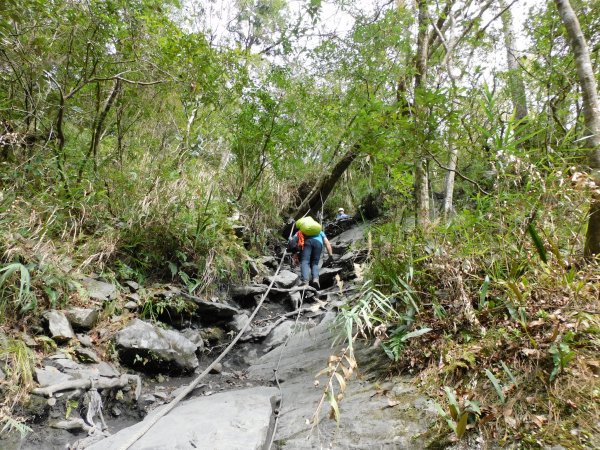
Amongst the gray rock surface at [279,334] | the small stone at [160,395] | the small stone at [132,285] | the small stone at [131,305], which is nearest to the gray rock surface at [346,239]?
the gray rock surface at [279,334]

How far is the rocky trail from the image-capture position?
201 centimetres

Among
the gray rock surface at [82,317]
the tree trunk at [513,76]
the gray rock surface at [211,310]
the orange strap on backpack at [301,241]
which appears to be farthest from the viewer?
the tree trunk at [513,76]

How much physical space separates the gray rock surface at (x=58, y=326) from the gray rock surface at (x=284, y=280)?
3331mm

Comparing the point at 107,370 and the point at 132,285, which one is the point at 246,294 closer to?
the point at 132,285

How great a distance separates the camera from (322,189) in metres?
9.12

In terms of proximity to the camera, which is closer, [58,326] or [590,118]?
[590,118]

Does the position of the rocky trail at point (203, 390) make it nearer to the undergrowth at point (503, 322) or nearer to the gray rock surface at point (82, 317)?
the gray rock surface at point (82, 317)

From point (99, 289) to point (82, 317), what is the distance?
21.2 inches

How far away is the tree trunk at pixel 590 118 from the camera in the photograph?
2045mm

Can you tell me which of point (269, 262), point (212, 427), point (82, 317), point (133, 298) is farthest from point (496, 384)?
point (269, 262)

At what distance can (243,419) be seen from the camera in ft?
7.80

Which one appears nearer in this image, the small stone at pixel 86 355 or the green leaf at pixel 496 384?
the green leaf at pixel 496 384

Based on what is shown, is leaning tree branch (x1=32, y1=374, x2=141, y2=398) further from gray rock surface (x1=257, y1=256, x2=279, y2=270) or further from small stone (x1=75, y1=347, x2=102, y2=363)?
gray rock surface (x1=257, y1=256, x2=279, y2=270)

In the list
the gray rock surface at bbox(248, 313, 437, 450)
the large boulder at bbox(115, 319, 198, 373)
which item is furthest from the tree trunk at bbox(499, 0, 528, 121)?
the large boulder at bbox(115, 319, 198, 373)
